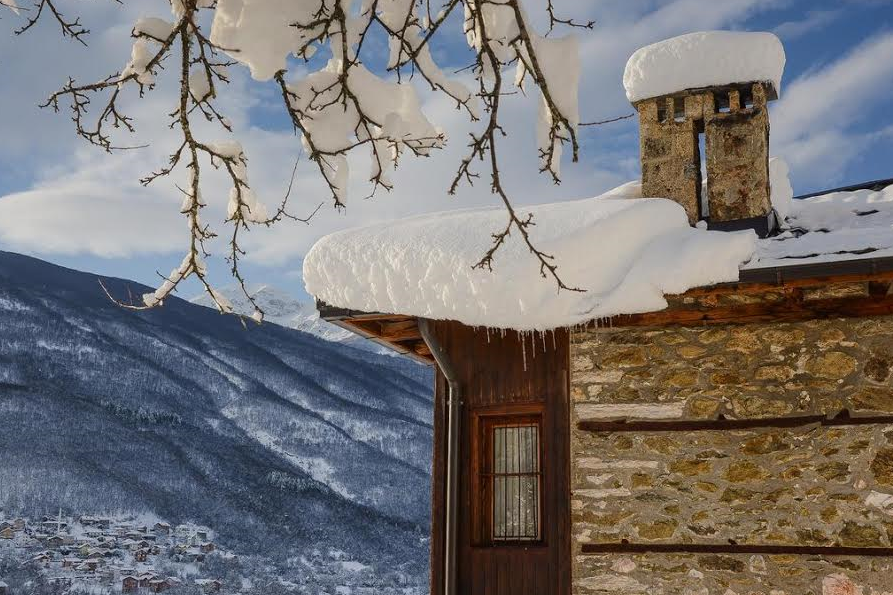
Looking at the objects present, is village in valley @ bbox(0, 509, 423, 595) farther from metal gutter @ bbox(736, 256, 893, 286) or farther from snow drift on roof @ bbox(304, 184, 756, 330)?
metal gutter @ bbox(736, 256, 893, 286)

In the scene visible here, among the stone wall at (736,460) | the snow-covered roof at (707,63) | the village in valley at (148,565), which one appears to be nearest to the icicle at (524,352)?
the stone wall at (736,460)

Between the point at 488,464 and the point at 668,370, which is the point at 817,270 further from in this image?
the point at 488,464

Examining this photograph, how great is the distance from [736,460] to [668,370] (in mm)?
630

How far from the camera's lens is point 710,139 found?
646 cm

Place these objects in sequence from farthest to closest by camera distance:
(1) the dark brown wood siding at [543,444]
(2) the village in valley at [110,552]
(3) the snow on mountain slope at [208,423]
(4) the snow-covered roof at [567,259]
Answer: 1. (3) the snow on mountain slope at [208,423]
2. (2) the village in valley at [110,552]
3. (1) the dark brown wood siding at [543,444]
4. (4) the snow-covered roof at [567,259]

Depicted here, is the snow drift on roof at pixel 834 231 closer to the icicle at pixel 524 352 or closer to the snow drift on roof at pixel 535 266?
the snow drift on roof at pixel 535 266

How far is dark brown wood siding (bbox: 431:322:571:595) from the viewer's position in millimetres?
5809

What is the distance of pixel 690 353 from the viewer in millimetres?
5570

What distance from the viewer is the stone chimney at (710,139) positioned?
20.7 feet

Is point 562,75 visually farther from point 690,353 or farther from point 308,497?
point 308,497

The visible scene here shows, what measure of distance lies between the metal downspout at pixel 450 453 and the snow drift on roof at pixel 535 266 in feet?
1.55

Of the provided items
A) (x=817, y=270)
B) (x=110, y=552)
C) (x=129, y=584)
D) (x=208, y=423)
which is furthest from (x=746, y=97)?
(x=208, y=423)

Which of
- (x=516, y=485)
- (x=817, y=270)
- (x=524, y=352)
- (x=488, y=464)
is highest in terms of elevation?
(x=817, y=270)

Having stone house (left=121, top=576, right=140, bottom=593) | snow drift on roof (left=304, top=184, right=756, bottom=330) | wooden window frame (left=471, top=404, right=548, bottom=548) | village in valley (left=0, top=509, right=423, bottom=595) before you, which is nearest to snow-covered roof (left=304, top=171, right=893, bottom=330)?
snow drift on roof (left=304, top=184, right=756, bottom=330)
